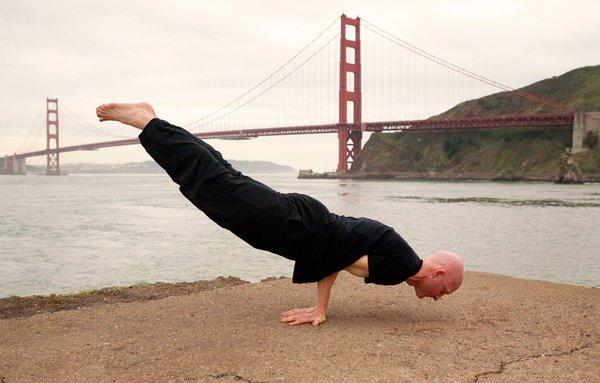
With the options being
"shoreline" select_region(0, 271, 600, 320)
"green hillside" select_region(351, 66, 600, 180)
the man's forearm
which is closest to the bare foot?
the man's forearm

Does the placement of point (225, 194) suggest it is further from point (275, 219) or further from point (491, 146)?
point (491, 146)

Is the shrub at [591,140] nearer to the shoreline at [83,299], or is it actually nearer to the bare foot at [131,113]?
the shoreline at [83,299]

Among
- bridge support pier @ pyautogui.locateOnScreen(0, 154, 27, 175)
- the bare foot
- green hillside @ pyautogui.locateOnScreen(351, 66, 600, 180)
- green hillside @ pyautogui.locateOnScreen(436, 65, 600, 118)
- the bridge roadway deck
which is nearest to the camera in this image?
the bare foot

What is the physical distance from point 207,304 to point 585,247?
13352 mm

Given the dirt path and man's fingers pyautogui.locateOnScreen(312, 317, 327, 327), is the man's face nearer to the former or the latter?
the dirt path

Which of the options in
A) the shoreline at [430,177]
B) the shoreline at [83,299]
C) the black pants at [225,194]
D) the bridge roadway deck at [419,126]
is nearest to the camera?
the black pants at [225,194]

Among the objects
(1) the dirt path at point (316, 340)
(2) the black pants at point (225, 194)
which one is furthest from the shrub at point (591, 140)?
(2) the black pants at point (225, 194)

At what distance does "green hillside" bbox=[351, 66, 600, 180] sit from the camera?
7362cm

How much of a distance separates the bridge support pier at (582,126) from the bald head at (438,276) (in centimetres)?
6536

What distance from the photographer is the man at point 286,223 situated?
360 cm

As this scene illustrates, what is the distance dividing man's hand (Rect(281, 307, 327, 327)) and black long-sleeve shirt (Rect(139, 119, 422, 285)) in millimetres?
272

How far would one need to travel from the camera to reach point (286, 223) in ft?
11.9

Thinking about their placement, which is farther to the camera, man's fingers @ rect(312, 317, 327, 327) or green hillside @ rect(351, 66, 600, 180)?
green hillside @ rect(351, 66, 600, 180)

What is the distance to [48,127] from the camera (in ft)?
292
